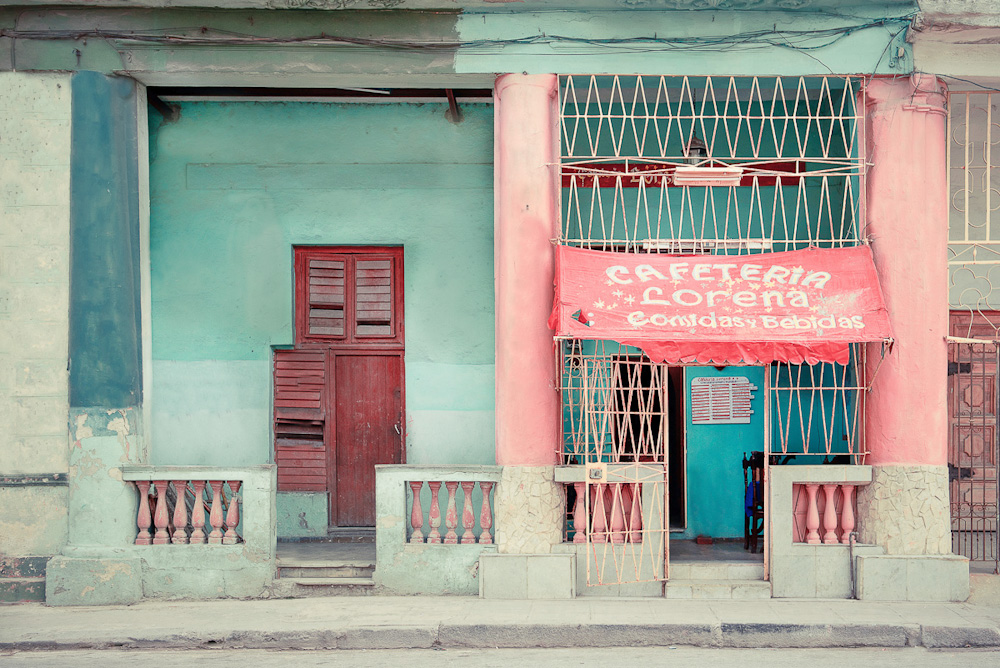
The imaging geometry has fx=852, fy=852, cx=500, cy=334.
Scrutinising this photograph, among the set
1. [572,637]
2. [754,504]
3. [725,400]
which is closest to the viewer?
[572,637]

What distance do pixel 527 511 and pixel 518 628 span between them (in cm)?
112

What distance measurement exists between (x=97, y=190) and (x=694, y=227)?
590 centimetres

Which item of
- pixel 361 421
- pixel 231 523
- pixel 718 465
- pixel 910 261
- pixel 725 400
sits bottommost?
pixel 231 523

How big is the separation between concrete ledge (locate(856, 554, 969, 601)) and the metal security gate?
156cm

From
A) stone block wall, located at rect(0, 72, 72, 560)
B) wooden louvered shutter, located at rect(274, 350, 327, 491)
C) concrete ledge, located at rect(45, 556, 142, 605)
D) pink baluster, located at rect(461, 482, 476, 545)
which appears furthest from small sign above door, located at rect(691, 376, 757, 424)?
stone block wall, located at rect(0, 72, 72, 560)

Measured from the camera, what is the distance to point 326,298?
9.13 m

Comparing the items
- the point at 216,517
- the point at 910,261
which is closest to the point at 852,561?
the point at 910,261

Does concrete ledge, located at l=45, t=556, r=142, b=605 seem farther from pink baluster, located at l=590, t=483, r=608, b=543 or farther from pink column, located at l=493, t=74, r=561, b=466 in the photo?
pink baluster, located at l=590, t=483, r=608, b=543

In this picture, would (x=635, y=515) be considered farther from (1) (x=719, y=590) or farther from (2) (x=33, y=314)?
(2) (x=33, y=314)

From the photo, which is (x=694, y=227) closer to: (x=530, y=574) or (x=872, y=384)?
(x=872, y=384)

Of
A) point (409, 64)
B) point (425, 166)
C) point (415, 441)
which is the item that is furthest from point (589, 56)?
point (415, 441)

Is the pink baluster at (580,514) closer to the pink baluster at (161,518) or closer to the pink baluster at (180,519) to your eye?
the pink baluster at (180,519)

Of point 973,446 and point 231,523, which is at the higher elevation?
point 973,446

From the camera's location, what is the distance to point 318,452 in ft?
29.8
